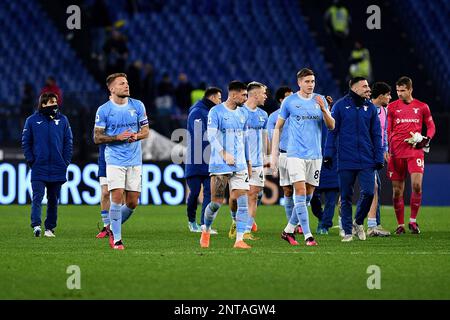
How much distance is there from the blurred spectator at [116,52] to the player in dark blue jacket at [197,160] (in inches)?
439

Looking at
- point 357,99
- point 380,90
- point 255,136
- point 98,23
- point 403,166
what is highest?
point 98,23

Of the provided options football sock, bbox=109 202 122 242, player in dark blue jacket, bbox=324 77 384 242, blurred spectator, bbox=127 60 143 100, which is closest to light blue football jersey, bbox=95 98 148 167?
football sock, bbox=109 202 122 242

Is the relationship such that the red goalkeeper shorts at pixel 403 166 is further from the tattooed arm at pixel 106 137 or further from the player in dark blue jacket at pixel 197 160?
the tattooed arm at pixel 106 137

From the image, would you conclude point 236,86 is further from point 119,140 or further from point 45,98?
Result: point 45,98

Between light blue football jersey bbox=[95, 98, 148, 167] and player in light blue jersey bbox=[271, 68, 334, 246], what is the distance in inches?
67.8

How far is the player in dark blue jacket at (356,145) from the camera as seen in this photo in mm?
14656

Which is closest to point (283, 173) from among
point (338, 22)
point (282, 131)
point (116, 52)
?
point (282, 131)

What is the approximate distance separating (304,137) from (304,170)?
40cm

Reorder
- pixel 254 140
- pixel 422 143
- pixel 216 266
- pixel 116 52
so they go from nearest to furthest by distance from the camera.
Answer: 1. pixel 216 266
2. pixel 254 140
3. pixel 422 143
4. pixel 116 52

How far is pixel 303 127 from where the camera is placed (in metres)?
14.2

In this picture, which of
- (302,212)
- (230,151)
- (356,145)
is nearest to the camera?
(230,151)

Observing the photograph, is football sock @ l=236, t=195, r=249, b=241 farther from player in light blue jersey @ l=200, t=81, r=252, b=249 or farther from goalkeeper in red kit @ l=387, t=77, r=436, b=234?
goalkeeper in red kit @ l=387, t=77, r=436, b=234
